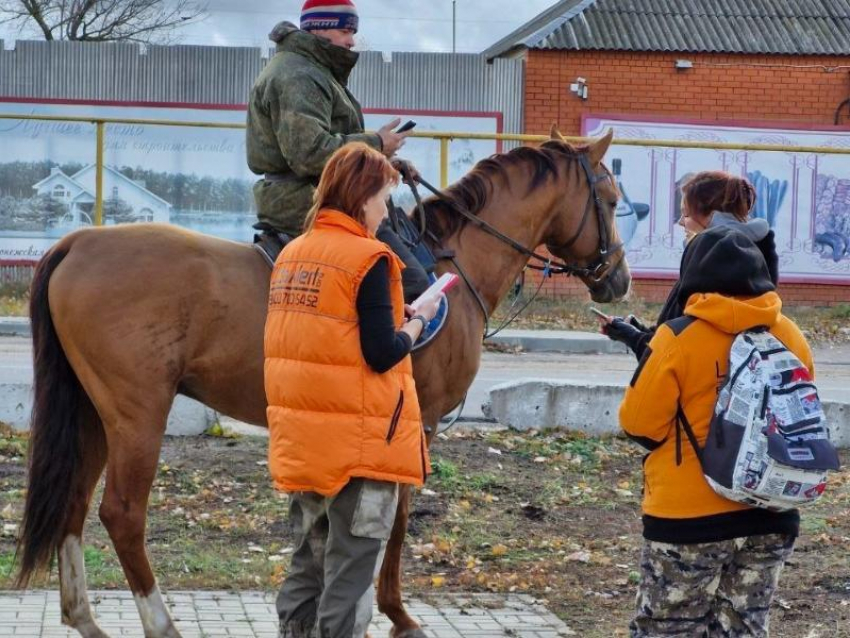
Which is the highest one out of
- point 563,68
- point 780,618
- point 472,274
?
point 563,68

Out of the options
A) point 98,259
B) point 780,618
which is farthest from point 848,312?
point 98,259

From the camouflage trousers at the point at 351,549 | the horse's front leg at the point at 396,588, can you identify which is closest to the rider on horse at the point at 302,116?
the horse's front leg at the point at 396,588

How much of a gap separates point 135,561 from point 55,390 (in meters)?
0.83

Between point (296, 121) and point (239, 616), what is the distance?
2.24 meters

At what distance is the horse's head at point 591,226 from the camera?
269 inches

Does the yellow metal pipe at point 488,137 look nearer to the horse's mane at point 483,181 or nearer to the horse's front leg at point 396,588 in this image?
the horse's mane at point 483,181

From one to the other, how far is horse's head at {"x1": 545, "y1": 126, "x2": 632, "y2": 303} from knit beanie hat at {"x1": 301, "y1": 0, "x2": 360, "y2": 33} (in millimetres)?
1331

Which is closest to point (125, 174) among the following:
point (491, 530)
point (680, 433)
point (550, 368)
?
point (550, 368)

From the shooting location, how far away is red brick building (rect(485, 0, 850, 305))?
21.6m

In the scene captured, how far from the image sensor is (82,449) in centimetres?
575

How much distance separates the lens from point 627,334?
16.1 ft

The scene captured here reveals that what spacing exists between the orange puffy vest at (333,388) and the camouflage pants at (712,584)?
893mm

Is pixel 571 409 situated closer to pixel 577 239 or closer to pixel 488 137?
pixel 577 239

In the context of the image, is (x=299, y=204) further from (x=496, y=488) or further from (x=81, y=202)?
(x=81, y=202)
